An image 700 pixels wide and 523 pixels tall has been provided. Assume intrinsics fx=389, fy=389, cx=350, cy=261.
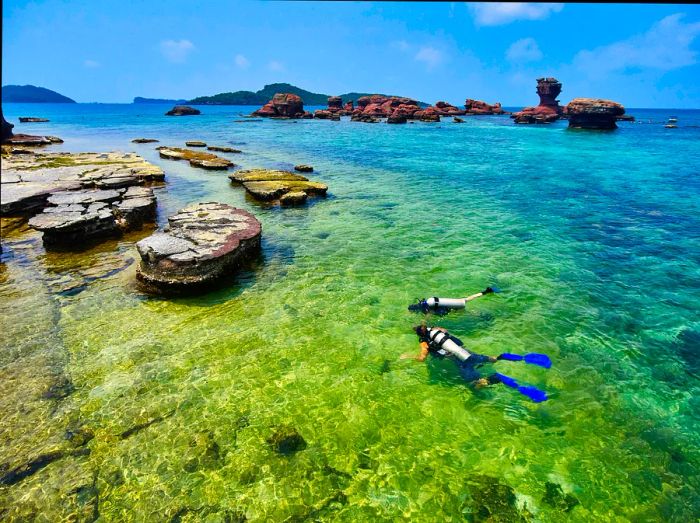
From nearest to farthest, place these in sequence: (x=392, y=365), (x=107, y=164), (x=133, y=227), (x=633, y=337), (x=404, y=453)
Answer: (x=404, y=453) < (x=392, y=365) < (x=633, y=337) < (x=133, y=227) < (x=107, y=164)

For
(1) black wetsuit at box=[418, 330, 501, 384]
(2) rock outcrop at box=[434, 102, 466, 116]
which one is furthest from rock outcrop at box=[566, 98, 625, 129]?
(1) black wetsuit at box=[418, 330, 501, 384]

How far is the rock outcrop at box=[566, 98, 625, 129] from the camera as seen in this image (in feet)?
240

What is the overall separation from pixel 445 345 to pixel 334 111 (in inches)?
5158

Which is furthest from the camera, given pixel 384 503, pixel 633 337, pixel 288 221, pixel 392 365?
pixel 288 221

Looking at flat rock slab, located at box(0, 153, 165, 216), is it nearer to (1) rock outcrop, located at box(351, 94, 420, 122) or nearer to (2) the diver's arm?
(2) the diver's arm

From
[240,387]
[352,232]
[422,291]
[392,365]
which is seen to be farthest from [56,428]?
[352,232]

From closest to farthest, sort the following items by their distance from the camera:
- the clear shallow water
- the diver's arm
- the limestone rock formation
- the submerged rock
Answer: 1. the clear shallow water
2. the submerged rock
3. the diver's arm
4. the limestone rock formation

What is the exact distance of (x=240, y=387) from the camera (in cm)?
766

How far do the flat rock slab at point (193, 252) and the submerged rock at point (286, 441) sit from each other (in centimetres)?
545

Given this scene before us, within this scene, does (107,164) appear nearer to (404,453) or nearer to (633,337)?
(404,453)

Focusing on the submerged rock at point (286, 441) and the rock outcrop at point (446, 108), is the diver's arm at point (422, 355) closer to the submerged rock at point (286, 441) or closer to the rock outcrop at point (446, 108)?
the submerged rock at point (286, 441)

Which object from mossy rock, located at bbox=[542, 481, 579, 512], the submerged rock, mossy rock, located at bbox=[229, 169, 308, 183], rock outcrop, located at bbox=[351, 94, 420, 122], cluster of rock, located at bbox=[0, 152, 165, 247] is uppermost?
rock outcrop, located at bbox=[351, 94, 420, 122]

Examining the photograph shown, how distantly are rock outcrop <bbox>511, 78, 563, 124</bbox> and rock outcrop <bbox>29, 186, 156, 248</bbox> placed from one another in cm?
10941

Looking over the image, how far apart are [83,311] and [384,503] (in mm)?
8555
